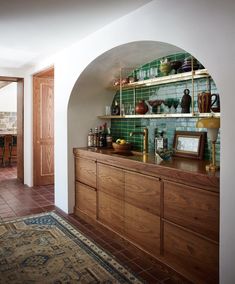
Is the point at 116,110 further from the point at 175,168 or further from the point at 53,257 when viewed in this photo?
the point at 53,257

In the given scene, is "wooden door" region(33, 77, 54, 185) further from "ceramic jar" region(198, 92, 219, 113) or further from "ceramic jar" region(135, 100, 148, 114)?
"ceramic jar" region(198, 92, 219, 113)

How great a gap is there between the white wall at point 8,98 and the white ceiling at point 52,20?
210 inches

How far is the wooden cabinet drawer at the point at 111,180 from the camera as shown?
303 cm

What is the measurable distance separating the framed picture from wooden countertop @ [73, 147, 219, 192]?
0.09m

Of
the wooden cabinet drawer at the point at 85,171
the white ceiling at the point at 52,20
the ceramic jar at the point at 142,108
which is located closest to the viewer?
the white ceiling at the point at 52,20

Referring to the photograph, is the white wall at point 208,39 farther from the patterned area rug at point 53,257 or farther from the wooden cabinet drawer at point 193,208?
the patterned area rug at point 53,257

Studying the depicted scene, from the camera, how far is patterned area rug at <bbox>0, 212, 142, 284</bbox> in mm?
2373

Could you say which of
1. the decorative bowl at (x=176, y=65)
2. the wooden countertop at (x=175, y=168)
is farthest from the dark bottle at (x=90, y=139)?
the decorative bowl at (x=176, y=65)

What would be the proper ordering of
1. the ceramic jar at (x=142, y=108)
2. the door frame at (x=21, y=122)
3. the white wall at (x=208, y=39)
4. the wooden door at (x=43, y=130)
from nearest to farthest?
the white wall at (x=208, y=39)
the ceramic jar at (x=142, y=108)
the wooden door at (x=43, y=130)
the door frame at (x=21, y=122)

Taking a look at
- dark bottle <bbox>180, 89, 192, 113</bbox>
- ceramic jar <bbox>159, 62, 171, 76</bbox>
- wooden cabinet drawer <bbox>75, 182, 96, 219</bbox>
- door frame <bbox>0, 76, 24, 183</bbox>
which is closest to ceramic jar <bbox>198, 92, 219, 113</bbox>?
dark bottle <bbox>180, 89, 192, 113</bbox>

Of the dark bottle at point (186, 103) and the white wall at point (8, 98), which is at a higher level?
the white wall at point (8, 98)

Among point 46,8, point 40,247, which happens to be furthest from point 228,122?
point 40,247

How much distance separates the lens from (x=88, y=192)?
3658 mm

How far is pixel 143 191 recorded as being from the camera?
8.89 ft
